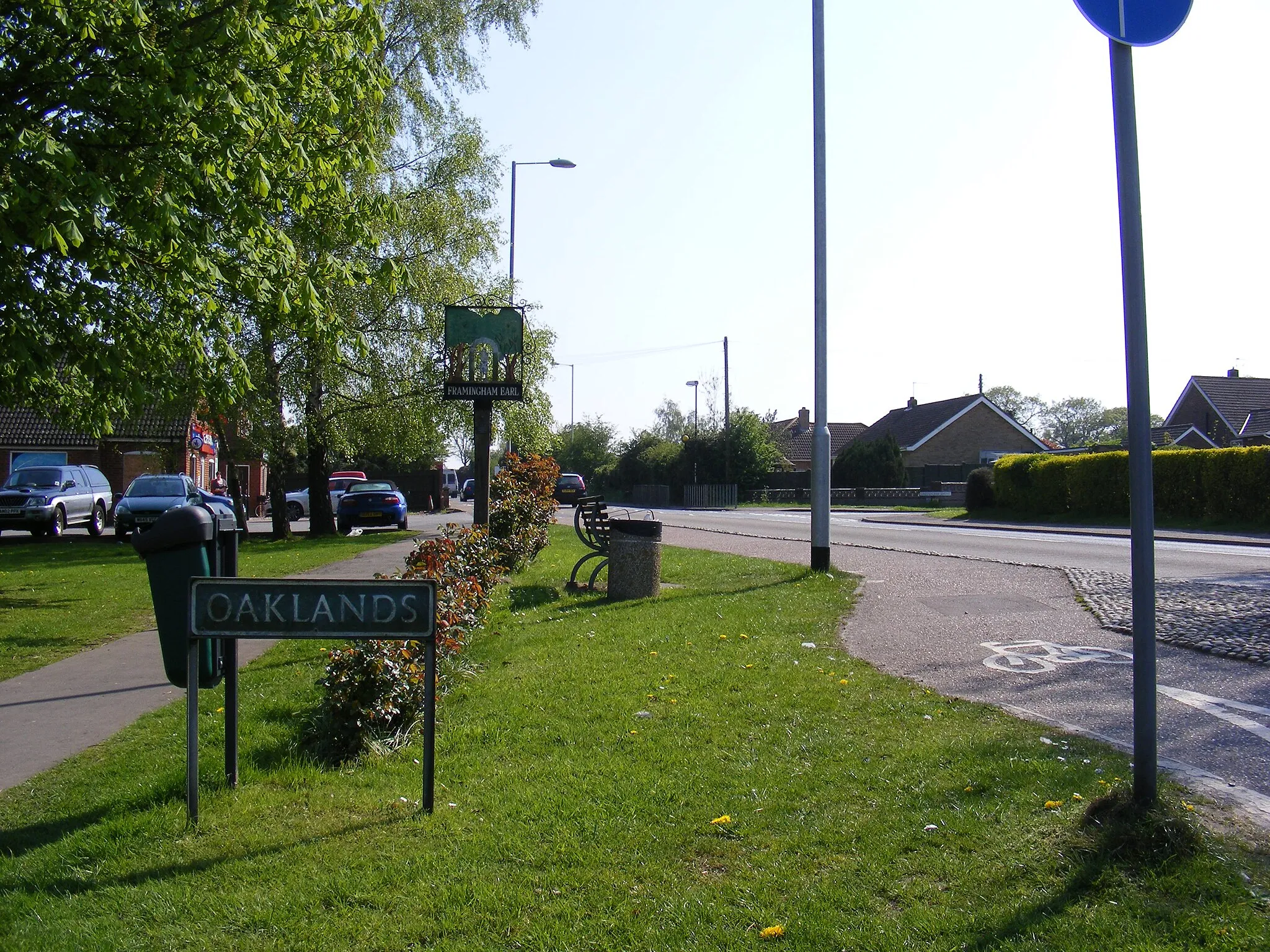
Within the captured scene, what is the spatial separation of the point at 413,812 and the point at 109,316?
6.59m

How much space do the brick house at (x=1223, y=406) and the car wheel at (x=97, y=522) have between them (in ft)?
162

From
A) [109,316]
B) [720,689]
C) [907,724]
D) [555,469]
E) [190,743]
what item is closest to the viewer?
[190,743]

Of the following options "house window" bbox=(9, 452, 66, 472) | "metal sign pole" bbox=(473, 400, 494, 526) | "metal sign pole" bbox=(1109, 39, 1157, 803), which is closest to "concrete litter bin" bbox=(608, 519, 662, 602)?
"metal sign pole" bbox=(473, 400, 494, 526)

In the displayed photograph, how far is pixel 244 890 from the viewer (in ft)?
12.5

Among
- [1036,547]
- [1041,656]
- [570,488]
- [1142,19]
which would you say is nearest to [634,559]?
[1041,656]

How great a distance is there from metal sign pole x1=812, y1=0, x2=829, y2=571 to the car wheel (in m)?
20.7

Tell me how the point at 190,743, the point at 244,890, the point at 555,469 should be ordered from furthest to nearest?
the point at 555,469 → the point at 190,743 → the point at 244,890

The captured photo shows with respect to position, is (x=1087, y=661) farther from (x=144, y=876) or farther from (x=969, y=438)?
(x=969, y=438)

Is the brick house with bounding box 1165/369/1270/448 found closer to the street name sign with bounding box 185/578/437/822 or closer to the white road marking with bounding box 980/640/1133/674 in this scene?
the white road marking with bounding box 980/640/1133/674

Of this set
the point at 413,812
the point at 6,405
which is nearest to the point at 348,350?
the point at 6,405

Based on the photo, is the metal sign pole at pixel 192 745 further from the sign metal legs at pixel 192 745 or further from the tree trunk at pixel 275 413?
the tree trunk at pixel 275 413

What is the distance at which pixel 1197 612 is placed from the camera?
978 centimetres

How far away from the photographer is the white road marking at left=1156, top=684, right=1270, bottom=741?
5730mm

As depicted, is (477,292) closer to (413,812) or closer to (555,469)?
(555,469)
